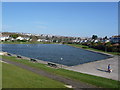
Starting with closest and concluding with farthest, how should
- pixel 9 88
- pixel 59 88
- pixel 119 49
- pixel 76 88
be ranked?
1. pixel 9 88
2. pixel 59 88
3. pixel 76 88
4. pixel 119 49

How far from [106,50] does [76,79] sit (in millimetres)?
52320

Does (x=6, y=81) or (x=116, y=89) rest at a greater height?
(x=6, y=81)

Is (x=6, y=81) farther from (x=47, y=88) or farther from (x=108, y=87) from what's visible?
(x=108, y=87)

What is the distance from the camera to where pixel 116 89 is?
1194cm

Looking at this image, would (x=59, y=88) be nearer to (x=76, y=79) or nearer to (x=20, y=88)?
(x=20, y=88)

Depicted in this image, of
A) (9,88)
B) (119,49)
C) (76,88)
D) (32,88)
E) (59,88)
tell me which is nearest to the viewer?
(9,88)

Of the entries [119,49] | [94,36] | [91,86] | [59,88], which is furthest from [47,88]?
[94,36]

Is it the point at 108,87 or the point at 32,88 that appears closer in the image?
the point at 32,88

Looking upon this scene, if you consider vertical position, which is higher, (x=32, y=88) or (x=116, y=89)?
(x=32, y=88)

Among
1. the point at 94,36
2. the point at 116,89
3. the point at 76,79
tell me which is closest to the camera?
the point at 116,89

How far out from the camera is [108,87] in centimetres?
1212

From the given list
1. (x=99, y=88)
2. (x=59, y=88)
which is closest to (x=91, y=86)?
(x=99, y=88)

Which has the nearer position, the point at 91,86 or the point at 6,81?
the point at 6,81

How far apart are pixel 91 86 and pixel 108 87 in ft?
4.50
